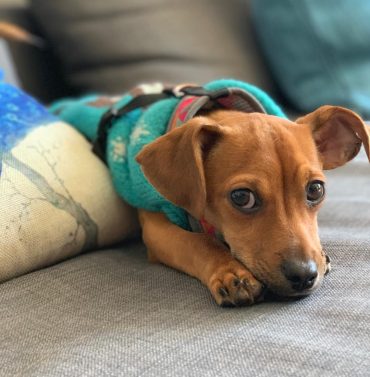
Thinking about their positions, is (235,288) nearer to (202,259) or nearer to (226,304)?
(226,304)

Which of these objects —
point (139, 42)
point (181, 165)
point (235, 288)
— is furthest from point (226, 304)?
point (139, 42)

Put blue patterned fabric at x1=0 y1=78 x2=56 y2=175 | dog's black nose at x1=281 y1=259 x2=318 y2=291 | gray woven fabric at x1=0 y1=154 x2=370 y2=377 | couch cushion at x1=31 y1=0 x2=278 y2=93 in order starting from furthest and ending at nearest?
couch cushion at x1=31 y1=0 x2=278 y2=93, blue patterned fabric at x1=0 y1=78 x2=56 y2=175, dog's black nose at x1=281 y1=259 x2=318 y2=291, gray woven fabric at x1=0 y1=154 x2=370 y2=377

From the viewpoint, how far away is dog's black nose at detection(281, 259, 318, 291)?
1113mm

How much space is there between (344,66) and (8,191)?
60.7 inches

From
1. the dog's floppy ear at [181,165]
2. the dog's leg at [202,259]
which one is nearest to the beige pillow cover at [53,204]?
the dog's leg at [202,259]

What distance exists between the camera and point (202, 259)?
1.27 metres

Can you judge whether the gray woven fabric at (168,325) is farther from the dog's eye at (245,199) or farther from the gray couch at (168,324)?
the dog's eye at (245,199)

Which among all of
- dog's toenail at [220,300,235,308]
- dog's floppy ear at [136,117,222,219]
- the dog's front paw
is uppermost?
dog's floppy ear at [136,117,222,219]

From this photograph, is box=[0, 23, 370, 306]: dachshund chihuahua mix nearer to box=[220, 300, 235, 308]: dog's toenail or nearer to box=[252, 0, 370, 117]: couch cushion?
box=[220, 300, 235, 308]: dog's toenail

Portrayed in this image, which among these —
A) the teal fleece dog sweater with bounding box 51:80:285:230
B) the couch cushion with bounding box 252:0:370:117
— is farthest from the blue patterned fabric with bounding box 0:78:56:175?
the couch cushion with bounding box 252:0:370:117

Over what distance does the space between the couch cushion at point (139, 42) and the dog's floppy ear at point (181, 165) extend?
1165mm

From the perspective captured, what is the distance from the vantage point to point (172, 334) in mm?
1047

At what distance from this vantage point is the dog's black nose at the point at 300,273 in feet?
3.65

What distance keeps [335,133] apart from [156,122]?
17.2 inches
